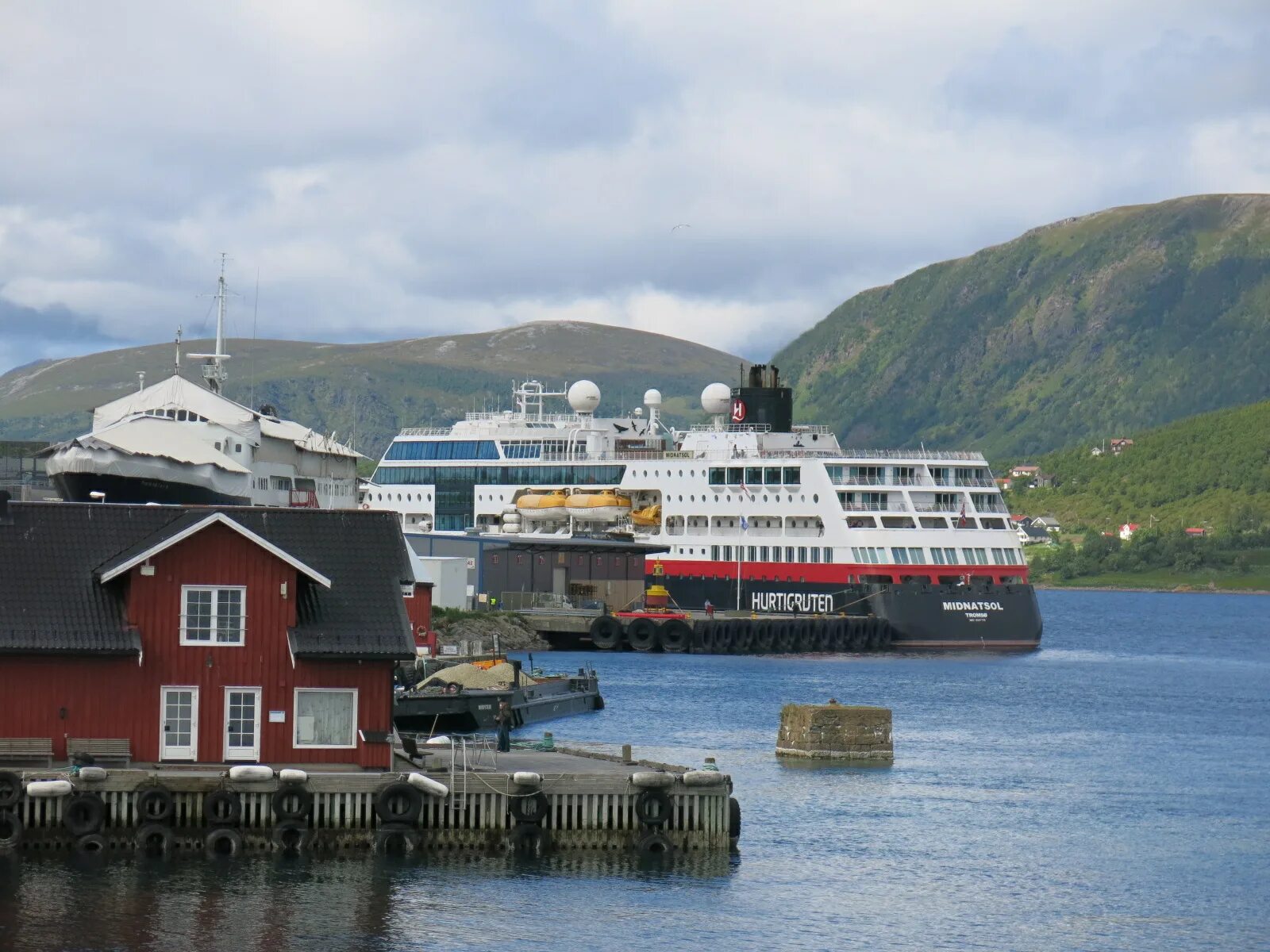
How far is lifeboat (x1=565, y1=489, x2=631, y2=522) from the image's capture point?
3720 inches

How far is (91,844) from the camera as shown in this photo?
29.5 m

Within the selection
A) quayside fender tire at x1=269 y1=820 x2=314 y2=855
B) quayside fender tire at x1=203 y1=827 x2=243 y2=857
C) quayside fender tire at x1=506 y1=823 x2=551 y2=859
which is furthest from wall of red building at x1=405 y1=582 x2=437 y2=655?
quayside fender tire at x1=203 y1=827 x2=243 y2=857

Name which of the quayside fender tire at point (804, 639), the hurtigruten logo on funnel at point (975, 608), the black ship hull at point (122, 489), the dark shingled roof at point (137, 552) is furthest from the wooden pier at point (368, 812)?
the hurtigruten logo on funnel at point (975, 608)

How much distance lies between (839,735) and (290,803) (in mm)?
17900

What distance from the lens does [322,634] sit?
3116cm

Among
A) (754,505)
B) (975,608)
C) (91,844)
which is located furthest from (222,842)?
(754,505)

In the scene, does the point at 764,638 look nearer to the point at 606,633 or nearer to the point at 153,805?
the point at 606,633

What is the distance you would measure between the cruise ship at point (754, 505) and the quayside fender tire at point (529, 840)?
52.3 metres

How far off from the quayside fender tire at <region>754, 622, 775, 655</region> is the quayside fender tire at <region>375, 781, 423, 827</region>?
51435mm

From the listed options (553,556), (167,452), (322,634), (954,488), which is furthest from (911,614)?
(322,634)

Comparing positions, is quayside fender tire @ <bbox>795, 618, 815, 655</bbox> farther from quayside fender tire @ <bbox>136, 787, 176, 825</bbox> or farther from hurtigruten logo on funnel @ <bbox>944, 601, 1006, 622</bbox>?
quayside fender tire @ <bbox>136, 787, 176, 825</bbox>

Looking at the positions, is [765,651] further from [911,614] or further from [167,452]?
[167,452]

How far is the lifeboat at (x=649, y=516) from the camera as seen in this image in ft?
307

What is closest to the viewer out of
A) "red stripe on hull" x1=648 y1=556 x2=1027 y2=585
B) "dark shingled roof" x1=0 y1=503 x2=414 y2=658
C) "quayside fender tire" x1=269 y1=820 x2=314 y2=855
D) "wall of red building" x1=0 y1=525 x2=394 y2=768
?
"quayside fender tire" x1=269 y1=820 x2=314 y2=855
